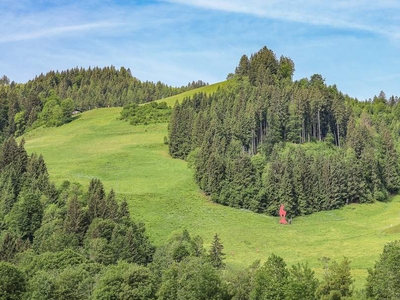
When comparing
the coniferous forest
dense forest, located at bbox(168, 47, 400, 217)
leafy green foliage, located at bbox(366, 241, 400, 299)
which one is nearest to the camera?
leafy green foliage, located at bbox(366, 241, 400, 299)

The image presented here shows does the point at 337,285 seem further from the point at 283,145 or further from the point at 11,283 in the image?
the point at 283,145

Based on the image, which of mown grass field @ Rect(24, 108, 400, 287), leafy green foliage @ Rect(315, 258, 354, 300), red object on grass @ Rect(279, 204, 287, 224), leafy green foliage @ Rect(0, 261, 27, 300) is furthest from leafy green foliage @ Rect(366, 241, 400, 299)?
red object on grass @ Rect(279, 204, 287, 224)

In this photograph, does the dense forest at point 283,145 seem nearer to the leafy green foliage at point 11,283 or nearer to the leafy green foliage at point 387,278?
the leafy green foliage at point 387,278

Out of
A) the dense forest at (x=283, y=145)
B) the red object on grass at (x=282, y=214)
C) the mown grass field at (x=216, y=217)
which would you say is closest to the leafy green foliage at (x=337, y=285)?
the mown grass field at (x=216, y=217)

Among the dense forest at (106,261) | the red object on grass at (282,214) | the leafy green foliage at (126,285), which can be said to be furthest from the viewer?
the red object on grass at (282,214)

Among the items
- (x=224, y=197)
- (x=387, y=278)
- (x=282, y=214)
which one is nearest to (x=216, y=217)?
(x=224, y=197)

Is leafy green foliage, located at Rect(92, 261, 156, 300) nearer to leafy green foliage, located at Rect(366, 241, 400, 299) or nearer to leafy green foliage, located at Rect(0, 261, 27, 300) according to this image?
leafy green foliage, located at Rect(0, 261, 27, 300)

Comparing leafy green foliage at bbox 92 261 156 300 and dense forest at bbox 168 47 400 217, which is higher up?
dense forest at bbox 168 47 400 217
